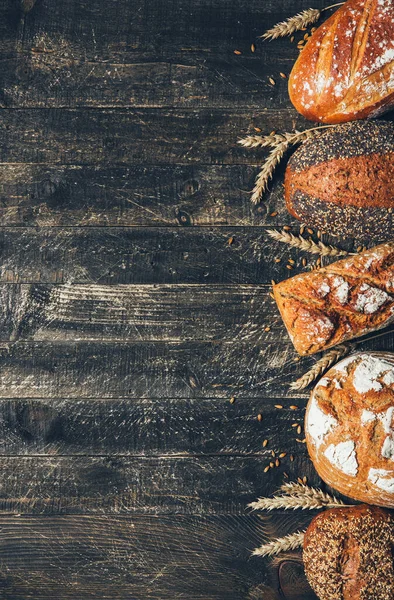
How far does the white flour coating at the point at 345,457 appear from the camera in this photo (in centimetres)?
195

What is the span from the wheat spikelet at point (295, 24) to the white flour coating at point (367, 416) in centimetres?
166

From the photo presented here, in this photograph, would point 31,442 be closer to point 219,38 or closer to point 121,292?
point 121,292

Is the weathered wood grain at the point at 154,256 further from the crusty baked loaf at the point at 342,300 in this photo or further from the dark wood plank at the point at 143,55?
the dark wood plank at the point at 143,55

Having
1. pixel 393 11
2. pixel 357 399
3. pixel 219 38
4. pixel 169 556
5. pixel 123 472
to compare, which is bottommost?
pixel 169 556

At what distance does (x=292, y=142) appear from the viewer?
2205 mm

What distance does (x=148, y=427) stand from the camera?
2.28 metres

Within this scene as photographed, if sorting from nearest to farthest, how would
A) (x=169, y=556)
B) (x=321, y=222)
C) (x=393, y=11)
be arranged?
(x=393, y=11)
(x=321, y=222)
(x=169, y=556)

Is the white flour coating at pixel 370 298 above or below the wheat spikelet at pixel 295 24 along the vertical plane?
below

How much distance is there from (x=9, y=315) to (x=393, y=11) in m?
2.02

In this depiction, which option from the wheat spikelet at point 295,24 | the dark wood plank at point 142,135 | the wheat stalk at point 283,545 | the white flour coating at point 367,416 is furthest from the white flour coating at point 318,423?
the wheat spikelet at point 295,24

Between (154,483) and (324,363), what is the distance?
93 centimetres

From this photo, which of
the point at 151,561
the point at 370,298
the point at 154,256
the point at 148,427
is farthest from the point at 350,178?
the point at 151,561

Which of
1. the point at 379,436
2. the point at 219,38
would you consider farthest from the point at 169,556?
the point at 219,38

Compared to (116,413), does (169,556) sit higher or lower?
lower
